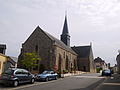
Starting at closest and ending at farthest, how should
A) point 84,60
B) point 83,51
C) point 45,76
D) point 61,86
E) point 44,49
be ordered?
point 61,86
point 45,76
point 44,49
point 84,60
point 83,51

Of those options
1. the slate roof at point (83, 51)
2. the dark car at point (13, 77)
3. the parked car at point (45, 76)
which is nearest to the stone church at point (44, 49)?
the parked car at point (45, 76)

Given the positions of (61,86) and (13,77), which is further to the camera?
(61,86)

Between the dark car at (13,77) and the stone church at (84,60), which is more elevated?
the stone church at (84,60)

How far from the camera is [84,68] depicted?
58.3m

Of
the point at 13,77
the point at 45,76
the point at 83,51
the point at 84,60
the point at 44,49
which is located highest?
the point at 83,51

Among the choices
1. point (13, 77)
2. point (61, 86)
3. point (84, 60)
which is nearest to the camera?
point (13, 77)

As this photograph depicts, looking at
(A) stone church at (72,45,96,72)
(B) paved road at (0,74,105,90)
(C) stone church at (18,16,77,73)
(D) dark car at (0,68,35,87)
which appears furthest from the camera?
(A) stone church at (72,45,96,72)

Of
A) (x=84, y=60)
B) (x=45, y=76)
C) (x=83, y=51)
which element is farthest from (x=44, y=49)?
(x=83, y=51)

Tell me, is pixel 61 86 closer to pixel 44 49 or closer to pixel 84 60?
pixel 44 49

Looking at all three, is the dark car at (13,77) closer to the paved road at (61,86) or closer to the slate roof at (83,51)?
the paved road at (61,86)

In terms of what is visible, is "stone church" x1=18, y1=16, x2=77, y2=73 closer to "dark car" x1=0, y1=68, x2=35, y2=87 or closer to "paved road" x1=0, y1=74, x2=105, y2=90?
"paved road" x1=0, y1=74, x2=105, y2=90

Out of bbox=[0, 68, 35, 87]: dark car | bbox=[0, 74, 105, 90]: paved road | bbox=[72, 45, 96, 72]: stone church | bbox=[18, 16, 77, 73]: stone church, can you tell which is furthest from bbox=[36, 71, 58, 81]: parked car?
bbox=[72, 45, 96, 72]: stone church

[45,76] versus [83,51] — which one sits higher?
[83,51]

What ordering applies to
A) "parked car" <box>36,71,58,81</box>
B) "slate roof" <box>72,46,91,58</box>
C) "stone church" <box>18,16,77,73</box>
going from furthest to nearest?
"slate roof" <box>72,46,91,58</box>
"stone church" <box>18,16,77,73</box>
"parked car" <box>36,71,58,81</box>
